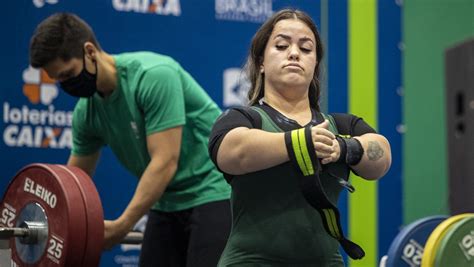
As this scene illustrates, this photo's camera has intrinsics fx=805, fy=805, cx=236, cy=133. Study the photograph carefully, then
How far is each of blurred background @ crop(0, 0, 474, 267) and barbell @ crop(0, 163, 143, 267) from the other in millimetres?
1487

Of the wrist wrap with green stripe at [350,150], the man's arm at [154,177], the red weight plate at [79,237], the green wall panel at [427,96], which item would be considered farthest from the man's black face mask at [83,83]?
the green wall panel at [427,96]

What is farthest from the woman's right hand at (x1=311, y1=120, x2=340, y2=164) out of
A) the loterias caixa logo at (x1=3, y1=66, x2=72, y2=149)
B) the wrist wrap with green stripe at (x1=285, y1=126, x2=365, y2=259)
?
the loterias caixa logo at (x1=3, y1=66, x2=72, y2=149)

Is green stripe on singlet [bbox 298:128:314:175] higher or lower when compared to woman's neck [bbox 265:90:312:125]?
lower

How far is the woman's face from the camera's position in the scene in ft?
7.16

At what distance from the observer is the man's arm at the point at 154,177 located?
3.05 metres

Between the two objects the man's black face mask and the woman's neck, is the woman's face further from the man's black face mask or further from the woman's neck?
the man's black face mask

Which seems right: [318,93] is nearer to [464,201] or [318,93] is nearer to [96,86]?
[96,86]

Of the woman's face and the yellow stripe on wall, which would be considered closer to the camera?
the woman's face

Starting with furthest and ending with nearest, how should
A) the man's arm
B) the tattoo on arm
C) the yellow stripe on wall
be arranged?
the yellow stripe on wall, the man's arm, the tattoo on arm

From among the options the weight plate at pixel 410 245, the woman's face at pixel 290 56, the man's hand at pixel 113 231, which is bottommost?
the weight plate at pixel 410 245

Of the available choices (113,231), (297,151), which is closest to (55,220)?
(113,231)

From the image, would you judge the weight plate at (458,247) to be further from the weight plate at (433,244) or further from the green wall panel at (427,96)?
the green wall panel at (427,96)

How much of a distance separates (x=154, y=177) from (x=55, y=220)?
1.44ft

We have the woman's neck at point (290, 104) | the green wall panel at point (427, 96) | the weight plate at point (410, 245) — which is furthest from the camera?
the green wall panel at point (427, 96)
